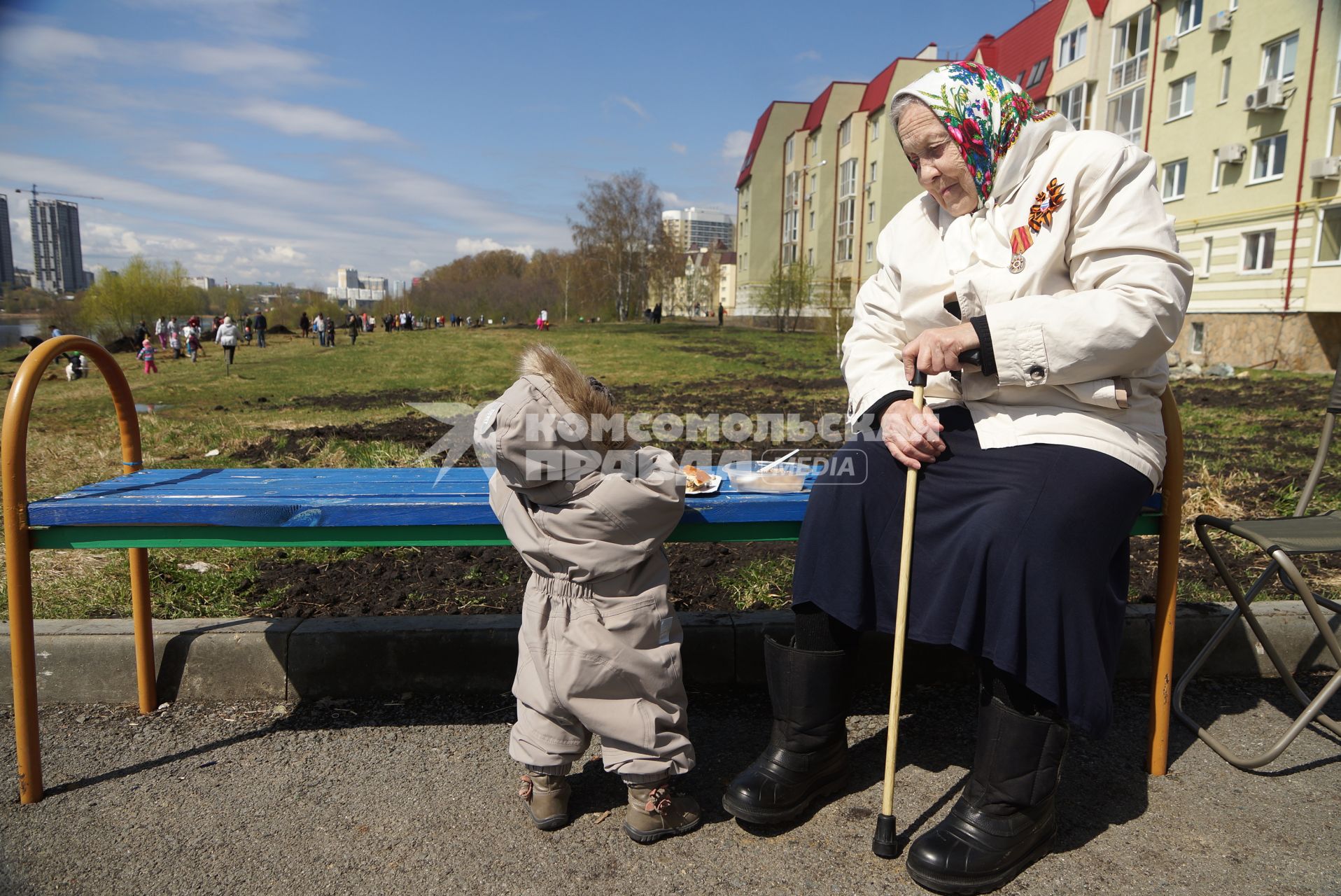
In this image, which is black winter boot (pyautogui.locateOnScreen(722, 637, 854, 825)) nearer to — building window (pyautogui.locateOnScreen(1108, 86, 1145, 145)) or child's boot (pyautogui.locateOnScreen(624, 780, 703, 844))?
child's boot (pyautogui.locateOnScreen(624, 780, 703, 844))

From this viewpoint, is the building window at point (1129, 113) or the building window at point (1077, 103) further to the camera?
the building window at point (1077, 103)

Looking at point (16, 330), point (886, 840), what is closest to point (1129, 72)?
point (886, 840)

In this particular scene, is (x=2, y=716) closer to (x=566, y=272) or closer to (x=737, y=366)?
(x=737, y=366)

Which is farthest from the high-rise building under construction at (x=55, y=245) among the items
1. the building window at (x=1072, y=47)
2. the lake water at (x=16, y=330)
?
the building window at (x=1072, y=47)

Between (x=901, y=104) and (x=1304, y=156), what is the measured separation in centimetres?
2534

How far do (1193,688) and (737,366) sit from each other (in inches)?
695

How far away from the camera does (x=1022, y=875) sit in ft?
6.91

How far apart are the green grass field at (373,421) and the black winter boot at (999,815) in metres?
1.59

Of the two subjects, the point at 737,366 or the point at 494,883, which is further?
the point at 737,366

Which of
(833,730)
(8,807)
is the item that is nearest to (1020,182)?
(833,730)

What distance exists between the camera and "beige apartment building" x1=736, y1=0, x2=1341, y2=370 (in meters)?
21.2

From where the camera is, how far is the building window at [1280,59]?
22141 millimetres

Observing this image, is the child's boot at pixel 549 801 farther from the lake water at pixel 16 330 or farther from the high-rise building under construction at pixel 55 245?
the high-rise building under construction at pixel 55 245

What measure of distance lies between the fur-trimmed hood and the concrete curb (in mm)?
985
